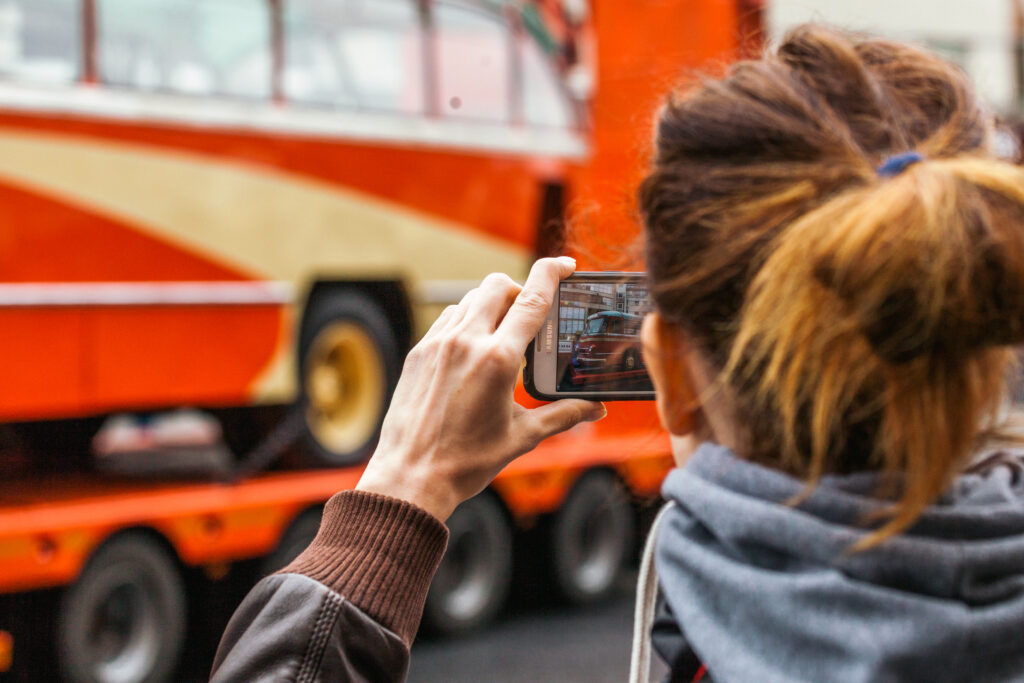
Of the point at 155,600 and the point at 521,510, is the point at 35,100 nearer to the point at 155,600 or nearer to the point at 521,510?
the point at 155,600

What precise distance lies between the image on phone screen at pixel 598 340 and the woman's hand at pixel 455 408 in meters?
0.15

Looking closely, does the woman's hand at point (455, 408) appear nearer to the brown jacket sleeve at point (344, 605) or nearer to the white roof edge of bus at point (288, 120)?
the brown jacket sleeve at point (344, 605)

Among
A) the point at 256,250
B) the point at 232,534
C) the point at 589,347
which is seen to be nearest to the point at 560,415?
the point at 589,347

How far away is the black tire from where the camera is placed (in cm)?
521

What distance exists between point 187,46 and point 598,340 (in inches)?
171

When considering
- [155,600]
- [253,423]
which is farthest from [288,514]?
[253,423]

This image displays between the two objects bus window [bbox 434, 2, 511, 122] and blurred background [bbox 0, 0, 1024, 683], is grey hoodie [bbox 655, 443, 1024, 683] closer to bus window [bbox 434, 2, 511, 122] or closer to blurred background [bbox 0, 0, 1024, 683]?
blurred background [bbox 0, 0, 1024, 683]

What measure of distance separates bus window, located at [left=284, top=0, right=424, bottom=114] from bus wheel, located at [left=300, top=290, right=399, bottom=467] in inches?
39.4

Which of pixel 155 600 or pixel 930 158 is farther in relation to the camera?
pixel 155 600

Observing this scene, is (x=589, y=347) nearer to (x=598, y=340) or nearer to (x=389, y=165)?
(x=598, y=340)

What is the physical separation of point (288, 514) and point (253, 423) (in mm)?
1203

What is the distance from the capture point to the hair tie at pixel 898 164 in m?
1.00

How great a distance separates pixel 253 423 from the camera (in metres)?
6.30

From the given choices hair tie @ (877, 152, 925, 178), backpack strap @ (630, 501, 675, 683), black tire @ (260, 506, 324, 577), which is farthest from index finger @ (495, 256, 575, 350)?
black tire @ (260, 506, 324, 577)
